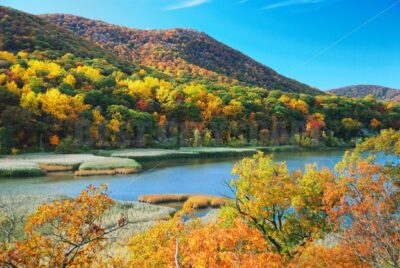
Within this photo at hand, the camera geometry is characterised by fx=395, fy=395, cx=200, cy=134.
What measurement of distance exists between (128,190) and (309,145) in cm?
7579

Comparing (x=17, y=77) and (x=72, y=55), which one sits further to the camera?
(x=72, y=55)

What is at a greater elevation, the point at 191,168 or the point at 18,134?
the point at 18,134

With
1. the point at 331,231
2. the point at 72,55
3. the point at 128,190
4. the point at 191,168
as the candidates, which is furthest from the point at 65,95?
the point at 331,231

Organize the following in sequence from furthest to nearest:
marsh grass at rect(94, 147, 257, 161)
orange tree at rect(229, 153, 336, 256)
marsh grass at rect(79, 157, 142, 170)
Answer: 1. marsh grass at rect(94, 147, 257, 161)
2. marsh grass at rect(79, 157, 142, 170)
3. orange tree at rect(229, 153, 336, 256)

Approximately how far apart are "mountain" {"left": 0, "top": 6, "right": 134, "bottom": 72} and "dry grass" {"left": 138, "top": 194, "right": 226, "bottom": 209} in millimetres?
117359

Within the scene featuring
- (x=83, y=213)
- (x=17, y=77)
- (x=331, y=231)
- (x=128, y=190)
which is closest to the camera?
(x=83, y=213)

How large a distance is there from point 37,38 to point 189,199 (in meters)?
137

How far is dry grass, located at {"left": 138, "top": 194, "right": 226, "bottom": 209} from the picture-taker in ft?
137

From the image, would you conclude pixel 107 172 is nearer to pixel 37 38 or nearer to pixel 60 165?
pixel 60 165

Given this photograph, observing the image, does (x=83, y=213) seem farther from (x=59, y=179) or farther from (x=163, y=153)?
(x=163, y=153)

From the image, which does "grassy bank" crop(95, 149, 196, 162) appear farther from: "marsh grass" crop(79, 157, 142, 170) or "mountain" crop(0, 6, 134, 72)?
"mountain" crop(0, 6, 134, 72)

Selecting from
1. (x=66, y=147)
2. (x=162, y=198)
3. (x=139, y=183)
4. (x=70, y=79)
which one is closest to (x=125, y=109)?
(x=70, y=79)

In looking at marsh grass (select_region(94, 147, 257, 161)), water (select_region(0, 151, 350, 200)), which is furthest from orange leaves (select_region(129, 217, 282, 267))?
marsh grass (select_region(94, 147, 257, 161))

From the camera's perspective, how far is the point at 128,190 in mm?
48344
